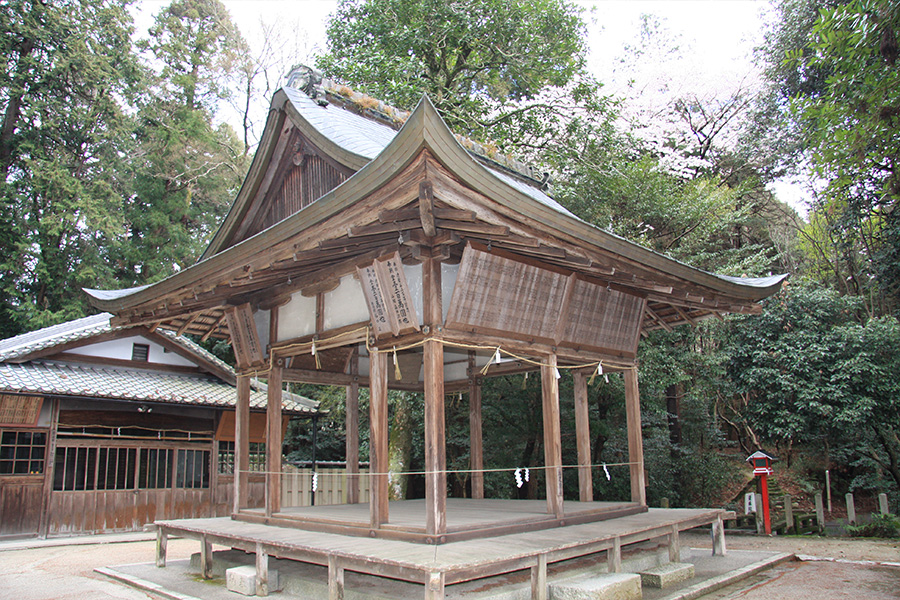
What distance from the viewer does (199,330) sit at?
10.4 metres

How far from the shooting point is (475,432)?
1018cm

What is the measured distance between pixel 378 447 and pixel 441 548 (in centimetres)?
126

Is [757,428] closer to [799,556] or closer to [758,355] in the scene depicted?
[758,355]

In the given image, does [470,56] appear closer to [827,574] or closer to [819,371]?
[819,371]

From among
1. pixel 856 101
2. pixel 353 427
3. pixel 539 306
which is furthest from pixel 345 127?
pixel 856 101

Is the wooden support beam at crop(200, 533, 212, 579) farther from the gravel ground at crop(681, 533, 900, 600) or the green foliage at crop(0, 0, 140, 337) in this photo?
the green foliage at crop(0, 0, 140, 337)

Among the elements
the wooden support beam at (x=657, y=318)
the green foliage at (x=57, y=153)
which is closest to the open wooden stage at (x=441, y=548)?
the wooden support beam at (x=657, y=318)

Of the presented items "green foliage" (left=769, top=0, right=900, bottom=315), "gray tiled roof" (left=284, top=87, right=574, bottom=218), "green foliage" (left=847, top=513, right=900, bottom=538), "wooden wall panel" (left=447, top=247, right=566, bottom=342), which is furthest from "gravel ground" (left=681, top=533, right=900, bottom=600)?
"green foliage" (left=769, top=0, right=900, bottom=315)

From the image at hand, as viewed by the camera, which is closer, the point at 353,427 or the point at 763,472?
the point at 353,427

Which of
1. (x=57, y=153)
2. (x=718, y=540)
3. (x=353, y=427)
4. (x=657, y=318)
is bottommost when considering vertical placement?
(x=718, y=540)

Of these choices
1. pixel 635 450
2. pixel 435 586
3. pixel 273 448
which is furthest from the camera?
pixel 635 450

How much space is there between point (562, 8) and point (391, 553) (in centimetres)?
1711

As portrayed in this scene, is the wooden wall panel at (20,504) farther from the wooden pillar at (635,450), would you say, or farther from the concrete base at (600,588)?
the wooden pillar at (635,450)

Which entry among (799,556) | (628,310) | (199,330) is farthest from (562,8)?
(799,556)
